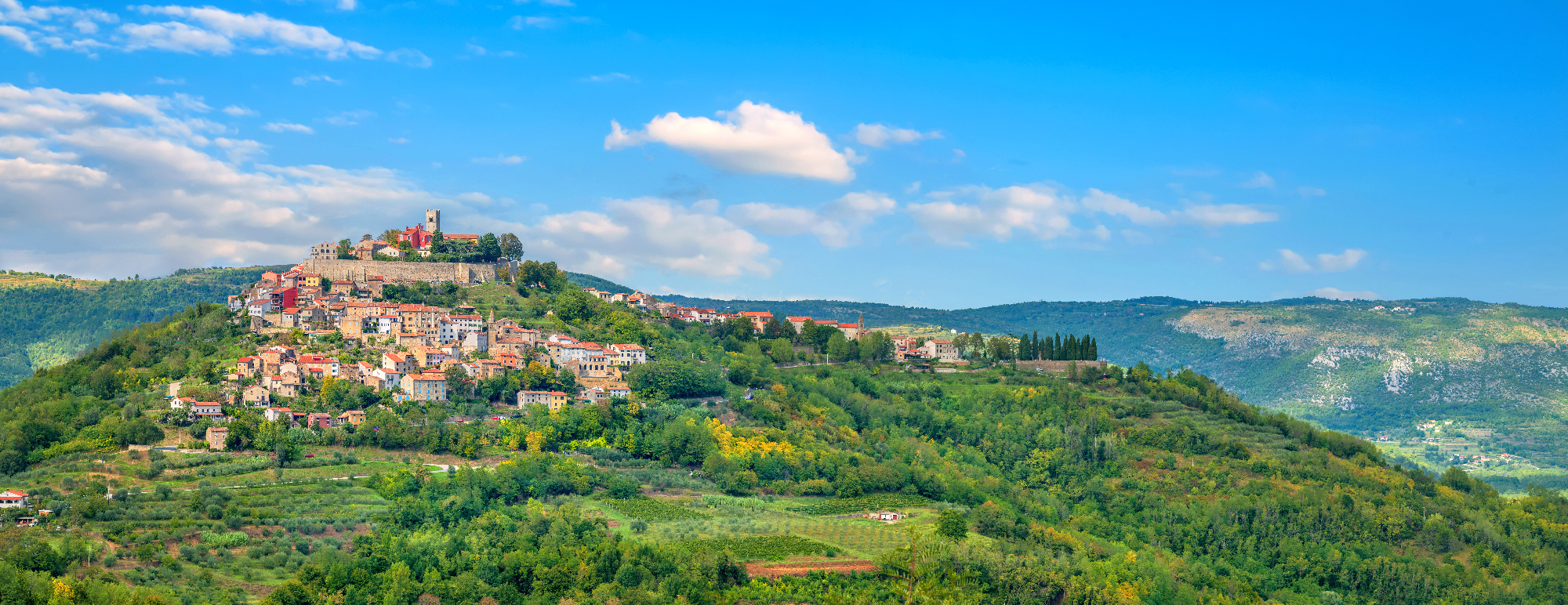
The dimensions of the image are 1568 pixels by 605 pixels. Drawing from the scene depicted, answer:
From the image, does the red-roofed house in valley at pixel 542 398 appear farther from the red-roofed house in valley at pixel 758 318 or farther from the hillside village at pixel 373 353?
the red-roofed house in valley at pixel 758 318

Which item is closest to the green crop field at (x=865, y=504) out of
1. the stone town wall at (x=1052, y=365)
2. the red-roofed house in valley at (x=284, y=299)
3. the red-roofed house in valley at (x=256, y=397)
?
the red-roofed house in valley at (x=256, y=397)

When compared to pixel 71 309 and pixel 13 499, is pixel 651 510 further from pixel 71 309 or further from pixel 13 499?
pixel 71 309

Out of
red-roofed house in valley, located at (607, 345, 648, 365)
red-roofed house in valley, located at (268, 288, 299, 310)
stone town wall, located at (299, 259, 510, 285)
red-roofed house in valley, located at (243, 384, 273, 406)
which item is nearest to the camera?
red-roofed house in valley, located at (243, 384, 273, 406)

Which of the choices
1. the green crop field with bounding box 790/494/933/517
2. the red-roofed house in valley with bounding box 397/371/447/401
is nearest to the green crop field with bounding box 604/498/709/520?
the green crop field with bounding box 790/494/933/517

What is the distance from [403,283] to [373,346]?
1189 centimetres

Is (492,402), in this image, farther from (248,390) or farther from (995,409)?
(995,409)

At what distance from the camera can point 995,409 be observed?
272 feet

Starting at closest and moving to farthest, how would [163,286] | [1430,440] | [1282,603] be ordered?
[1282,603]
[163,286]
[1430,440]

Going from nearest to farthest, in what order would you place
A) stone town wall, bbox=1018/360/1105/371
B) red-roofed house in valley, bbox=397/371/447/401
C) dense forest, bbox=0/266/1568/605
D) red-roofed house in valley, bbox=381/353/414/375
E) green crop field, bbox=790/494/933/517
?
dense forest, bbox=0/266/1568/605 < green crop field, bbox=790/494/933/517 < red-roofed house in valley, bbox=397/371/447/401 < red-roofed house in valley, bbox=381/353/414/375 < stone town wall, bbox=1018/360/1105/371

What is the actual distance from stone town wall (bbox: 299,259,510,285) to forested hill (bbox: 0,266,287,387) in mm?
29103

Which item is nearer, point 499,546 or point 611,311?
point 499,546

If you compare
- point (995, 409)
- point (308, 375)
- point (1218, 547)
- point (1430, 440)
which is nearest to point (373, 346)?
point (308, 375)

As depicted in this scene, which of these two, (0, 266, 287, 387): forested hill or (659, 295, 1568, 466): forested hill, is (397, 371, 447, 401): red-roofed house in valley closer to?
(0, 266, 287, 387): forested hill

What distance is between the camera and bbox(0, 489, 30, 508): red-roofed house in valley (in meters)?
46.6
